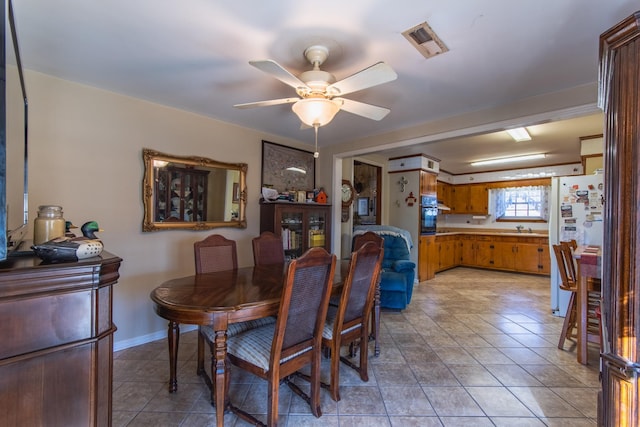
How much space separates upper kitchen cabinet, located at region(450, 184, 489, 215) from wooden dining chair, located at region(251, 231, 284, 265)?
5.86m

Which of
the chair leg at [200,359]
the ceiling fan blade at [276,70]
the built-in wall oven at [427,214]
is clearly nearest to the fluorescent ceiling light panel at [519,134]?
the built-in wall oven at [427,214]

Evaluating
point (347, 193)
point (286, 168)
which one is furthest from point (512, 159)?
point (286, 168)

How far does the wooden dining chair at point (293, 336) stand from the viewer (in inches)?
57.6

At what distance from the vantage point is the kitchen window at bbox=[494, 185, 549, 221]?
635 cm

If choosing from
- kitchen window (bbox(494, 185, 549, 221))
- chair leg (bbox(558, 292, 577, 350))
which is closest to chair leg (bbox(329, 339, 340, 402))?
chair leg (bbox(558, 292, 577, 350))

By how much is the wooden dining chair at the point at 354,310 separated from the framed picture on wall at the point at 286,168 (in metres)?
2.17

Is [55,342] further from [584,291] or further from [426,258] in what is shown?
[426,258]

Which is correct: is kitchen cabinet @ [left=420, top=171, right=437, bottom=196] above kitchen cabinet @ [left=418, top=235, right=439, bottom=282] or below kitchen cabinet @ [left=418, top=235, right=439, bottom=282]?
above

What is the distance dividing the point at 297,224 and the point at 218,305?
7.67ft

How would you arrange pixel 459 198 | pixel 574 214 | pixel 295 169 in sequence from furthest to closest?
pixel 459 198, pixel 295 169, pixel 574 214

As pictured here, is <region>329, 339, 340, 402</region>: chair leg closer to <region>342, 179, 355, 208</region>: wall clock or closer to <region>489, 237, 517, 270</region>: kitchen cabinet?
<region>342, 179, 355, 208</region>: wall clock

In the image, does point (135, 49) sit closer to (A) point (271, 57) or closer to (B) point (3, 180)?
(A) point (271, 57)

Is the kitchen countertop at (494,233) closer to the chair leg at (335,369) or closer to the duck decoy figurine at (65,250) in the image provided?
the chair leg at (335,369)

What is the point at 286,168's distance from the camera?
402 cm
